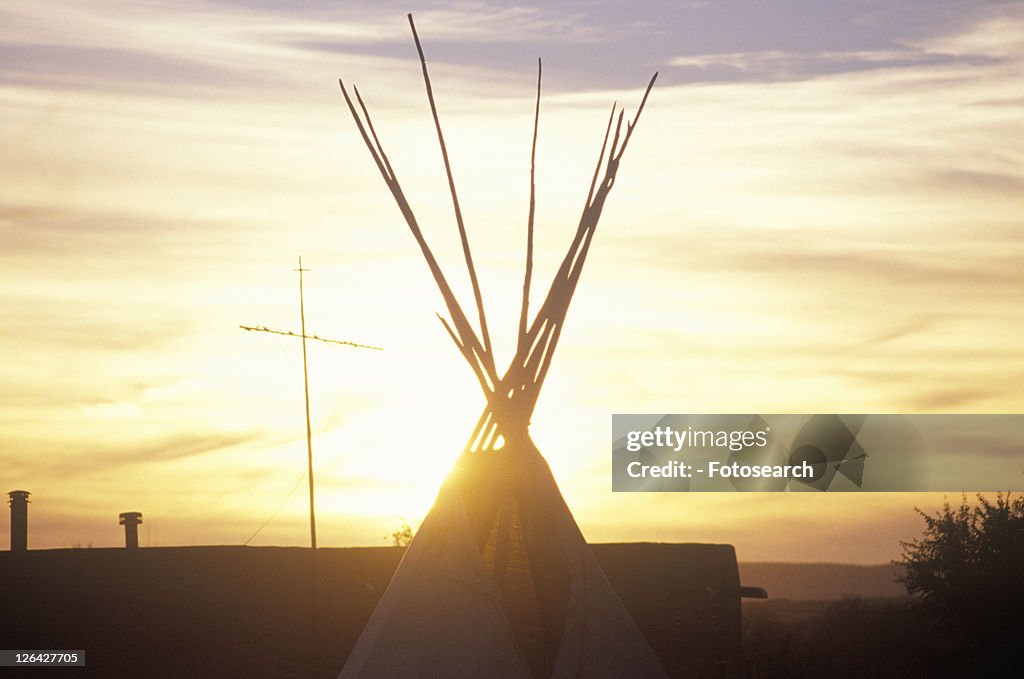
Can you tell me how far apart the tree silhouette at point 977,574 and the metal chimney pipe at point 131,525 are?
14.9m

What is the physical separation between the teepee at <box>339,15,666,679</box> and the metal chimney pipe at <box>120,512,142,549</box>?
14042 mm

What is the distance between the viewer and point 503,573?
47.0 feet

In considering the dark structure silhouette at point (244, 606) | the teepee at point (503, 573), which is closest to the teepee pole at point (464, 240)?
the teepee at point (503, 573)

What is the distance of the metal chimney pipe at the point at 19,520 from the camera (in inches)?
1027

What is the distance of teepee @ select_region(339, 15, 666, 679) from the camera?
1348 cm

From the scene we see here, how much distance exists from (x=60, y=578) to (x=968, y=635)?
17100mm

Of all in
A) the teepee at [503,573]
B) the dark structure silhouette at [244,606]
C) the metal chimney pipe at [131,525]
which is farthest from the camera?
the metal chimney pipe at [131,525]

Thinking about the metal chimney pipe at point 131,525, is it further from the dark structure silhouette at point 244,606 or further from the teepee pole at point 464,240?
the teepee pole at point 464,240

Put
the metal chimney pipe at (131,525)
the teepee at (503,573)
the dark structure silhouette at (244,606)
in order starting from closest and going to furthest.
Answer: the teepee at (503,573)
the dark structure silhouette at (244,606)
the metal chimney pipe at (131,525)

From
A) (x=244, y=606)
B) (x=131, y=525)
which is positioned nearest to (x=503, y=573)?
(x=244, y=606)

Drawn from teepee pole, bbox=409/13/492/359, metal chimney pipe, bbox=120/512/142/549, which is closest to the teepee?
teepee pole, bbox=409/13/492/359

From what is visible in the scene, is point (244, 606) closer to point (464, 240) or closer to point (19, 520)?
point (19, 520)

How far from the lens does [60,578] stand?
2434 cm

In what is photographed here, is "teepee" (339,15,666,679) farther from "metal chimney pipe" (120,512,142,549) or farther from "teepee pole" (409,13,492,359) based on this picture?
"metal chimney pipe" (120,512,142,549)
